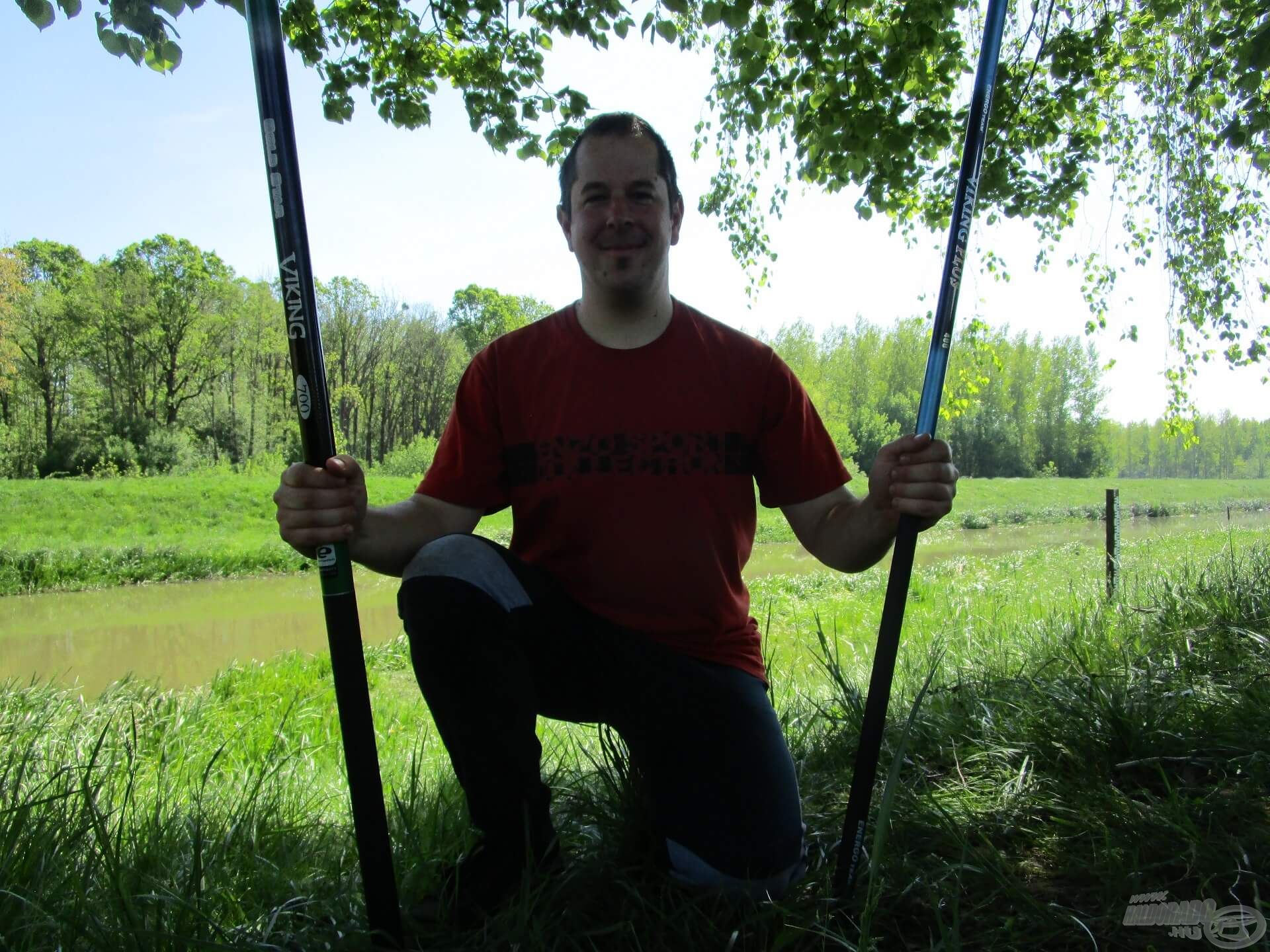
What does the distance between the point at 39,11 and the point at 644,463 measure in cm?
275

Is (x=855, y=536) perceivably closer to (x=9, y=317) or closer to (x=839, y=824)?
(x=839, y=824)

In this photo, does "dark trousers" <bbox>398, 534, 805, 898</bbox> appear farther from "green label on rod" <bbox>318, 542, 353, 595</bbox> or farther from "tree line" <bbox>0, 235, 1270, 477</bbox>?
"tree line" <bbox>0, 235, 1270, 477</bbox>

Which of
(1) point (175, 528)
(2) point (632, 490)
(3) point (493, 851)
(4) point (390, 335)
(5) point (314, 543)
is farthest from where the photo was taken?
(4) point (390, 335)

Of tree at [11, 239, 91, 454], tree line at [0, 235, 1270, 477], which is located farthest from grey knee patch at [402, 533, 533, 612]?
tree at [11, 239, 91, 454]

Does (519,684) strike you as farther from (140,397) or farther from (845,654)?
(140,397)

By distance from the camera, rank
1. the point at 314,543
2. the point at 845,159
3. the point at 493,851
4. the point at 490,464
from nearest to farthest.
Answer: the point at 314,543
the point at 493,851
the point at 490,464
the point at 845,159

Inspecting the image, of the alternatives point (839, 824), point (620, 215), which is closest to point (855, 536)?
point (839, 824)

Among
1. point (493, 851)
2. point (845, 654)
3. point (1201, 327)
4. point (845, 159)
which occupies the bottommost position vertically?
point (845, 654)

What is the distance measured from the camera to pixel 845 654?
6.02m

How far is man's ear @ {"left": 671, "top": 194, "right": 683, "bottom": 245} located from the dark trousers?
1.03 meters

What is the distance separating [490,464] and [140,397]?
36.4m

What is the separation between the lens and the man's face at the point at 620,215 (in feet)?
7.14

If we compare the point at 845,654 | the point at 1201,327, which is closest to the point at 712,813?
the point at 845,654

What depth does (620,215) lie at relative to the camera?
217 centimetres
